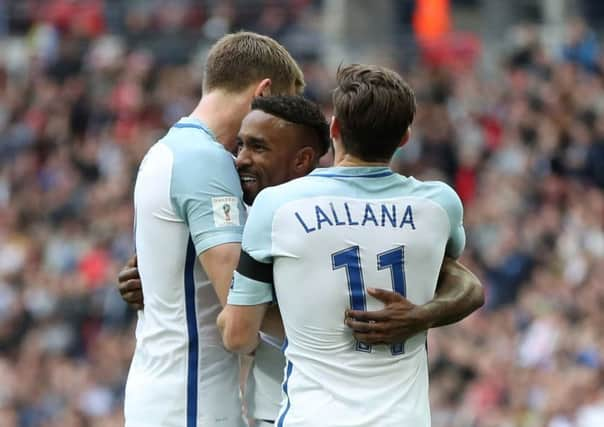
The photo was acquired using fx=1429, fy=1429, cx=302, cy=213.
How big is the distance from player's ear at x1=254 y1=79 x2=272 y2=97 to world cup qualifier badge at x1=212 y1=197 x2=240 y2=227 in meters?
0.43

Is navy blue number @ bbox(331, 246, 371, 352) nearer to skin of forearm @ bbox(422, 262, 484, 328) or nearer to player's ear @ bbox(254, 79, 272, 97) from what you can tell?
skin of forearm @ bbox(422, 262, 484, 328)

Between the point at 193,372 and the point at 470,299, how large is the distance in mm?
963

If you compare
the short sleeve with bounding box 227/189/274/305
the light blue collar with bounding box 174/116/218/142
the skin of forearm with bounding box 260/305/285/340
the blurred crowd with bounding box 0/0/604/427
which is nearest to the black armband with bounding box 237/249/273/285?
the short sleeve with bounding box 227/189/274/305

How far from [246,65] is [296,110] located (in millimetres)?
388

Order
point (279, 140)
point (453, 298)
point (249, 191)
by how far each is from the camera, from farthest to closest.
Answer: point (249, 191) < point (279, 140) < point (453, 298)

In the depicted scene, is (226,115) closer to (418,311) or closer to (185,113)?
(418,311)

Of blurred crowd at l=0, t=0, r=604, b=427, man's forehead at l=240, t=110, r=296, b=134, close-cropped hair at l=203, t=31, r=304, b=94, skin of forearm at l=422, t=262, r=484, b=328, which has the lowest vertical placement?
blurred crowd at l=0, t=0, r=604, b=427

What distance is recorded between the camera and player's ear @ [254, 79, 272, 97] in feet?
16.1

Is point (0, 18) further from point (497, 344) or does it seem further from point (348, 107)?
point (348, 107)

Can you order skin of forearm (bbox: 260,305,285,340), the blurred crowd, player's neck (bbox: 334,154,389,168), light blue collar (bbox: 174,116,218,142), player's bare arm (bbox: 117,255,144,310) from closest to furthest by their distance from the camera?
player's neck (bbox: 334,154,389,168) → skin of forearm (bbox: 260,305,285,340) → light blue collar (bbox: 174,116,218,142) → player's bare arm (bbox: 117,255,144,310) → the blurred crowd

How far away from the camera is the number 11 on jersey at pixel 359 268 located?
169 inches

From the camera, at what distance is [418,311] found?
4383 millimetres

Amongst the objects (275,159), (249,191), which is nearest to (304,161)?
(275,159)

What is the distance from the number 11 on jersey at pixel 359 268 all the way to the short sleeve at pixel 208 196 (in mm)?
494
